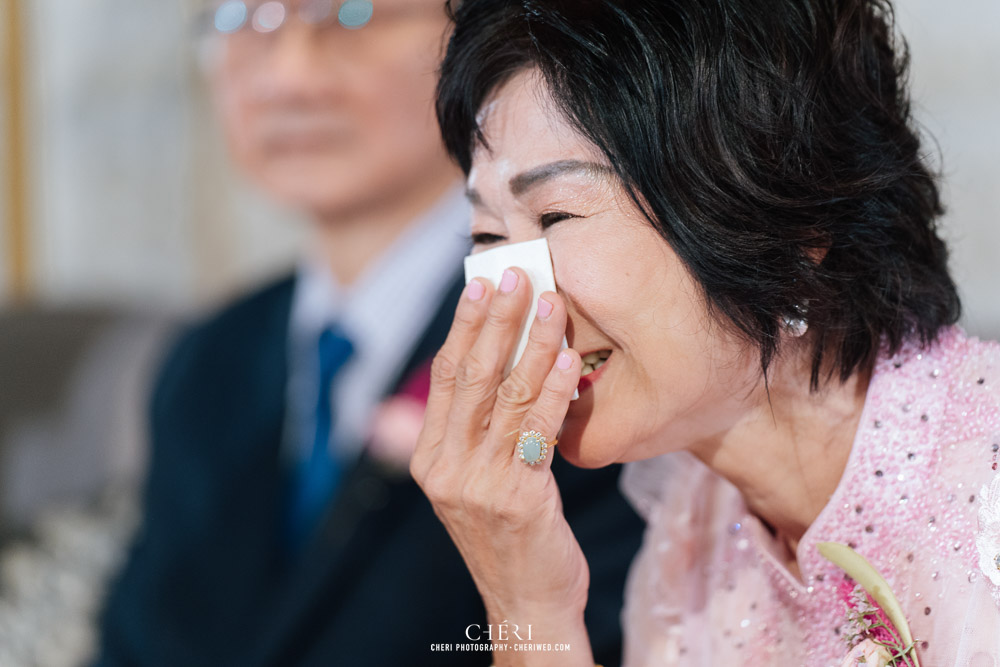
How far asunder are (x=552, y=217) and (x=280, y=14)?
840 mm

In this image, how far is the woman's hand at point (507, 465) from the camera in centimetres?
73

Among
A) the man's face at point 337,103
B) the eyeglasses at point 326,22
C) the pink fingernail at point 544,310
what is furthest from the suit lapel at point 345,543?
the pink fingernail at point 544,310

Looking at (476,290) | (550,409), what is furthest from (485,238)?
(550,409)

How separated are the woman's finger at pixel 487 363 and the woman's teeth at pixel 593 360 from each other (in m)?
0.07

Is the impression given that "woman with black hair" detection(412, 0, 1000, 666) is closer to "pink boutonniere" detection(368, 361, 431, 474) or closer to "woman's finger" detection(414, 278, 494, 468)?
"woman's finger" detection(414, 278, 494, 468)

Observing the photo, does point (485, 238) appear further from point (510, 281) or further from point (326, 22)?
point (326, 22)

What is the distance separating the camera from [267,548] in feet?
4.37

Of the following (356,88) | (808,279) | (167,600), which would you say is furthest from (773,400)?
(167,600)

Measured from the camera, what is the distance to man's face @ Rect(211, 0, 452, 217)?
4.26 feet

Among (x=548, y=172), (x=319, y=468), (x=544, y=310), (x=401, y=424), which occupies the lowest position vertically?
(x=319, y=468)

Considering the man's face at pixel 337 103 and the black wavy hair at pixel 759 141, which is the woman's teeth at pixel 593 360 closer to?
the black wavy hair at pixel 759 141

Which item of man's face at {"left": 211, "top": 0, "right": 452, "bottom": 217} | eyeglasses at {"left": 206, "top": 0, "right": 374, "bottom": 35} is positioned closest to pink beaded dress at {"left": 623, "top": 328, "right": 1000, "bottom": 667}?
man's face at {"left": 211, "top": 0, "right": 452, "bottom": 217}

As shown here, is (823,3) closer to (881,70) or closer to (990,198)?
(881,70)

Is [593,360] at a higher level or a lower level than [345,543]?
higher
